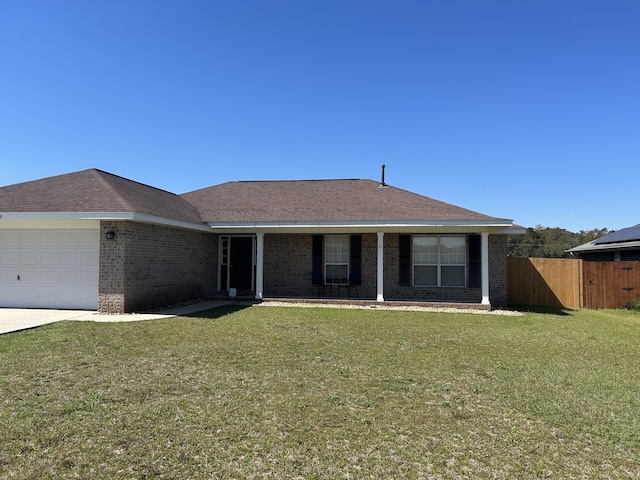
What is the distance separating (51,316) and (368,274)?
32.9 feet

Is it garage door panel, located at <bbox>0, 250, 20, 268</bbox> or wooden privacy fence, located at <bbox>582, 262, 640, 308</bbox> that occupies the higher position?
garage door panel, located at <bbox>0, 250, 20, 268</bbox>

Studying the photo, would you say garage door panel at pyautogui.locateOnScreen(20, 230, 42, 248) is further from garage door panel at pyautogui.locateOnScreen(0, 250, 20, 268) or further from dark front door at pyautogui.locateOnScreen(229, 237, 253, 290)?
dark front door at pyautogui.locateOnScreen(229, 237, 253, 290)

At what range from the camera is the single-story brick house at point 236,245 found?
10.9 m

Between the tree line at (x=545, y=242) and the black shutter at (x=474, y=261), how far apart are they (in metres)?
57.9

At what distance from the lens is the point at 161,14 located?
441 inches

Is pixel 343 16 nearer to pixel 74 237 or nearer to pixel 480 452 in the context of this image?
pixel 74 237

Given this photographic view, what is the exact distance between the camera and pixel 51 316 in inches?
390

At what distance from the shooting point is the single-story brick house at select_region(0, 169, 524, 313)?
10.9m

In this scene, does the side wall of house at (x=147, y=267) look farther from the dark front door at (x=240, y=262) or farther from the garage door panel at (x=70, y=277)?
the dark front door at (x=240, y=262)

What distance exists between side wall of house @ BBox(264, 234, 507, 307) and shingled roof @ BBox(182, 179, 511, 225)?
1055mm

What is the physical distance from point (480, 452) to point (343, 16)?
12683 millimetres

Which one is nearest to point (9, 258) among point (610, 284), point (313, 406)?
point (313, 406)

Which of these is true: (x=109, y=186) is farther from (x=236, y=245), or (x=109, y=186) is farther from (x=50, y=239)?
(x=236, y=245)

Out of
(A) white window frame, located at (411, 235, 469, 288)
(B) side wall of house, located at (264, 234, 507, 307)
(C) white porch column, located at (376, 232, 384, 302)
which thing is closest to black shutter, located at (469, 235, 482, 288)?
(A) white window frame, located at (411, 235, 469, 288)
